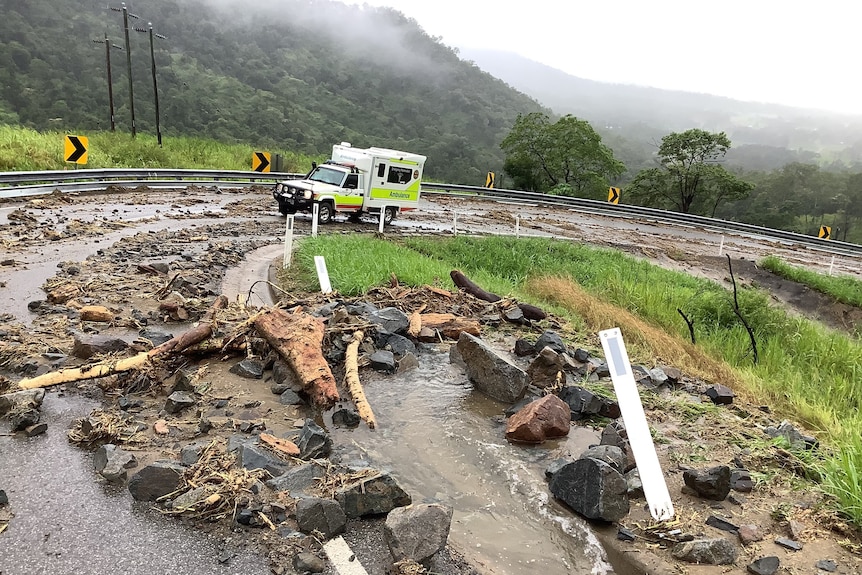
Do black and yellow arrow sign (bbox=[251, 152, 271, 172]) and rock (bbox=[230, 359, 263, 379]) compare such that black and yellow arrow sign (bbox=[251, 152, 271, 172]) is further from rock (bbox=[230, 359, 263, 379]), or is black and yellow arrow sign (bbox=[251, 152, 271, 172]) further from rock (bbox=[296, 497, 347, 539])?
rock (bbox=[296, 497, 347, 539])

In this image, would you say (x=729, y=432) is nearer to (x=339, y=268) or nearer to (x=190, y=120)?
(x=339, y=268)

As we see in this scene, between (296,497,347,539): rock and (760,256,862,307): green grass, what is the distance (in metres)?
20.7

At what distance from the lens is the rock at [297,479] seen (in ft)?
12.2

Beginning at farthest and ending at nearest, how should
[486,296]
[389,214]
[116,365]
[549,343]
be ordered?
[389,214] → [486,296] → [549,343] → [116,365]

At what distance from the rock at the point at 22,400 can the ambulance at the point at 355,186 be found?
14.4 metres

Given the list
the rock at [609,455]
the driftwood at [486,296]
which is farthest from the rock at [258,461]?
the driftwood at [486,296]

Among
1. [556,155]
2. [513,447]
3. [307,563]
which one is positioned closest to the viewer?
[307,563]

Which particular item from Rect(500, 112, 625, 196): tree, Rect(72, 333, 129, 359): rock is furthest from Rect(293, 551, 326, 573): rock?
Rect(500, 112, 625, 196): tree

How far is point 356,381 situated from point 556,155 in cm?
4497

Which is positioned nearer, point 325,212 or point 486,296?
point 486,296

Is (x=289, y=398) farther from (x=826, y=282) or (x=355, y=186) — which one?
(x=826, y=282)

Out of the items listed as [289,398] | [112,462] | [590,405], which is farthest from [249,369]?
[590,405]

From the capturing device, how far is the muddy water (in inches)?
145

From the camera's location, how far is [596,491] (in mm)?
4008
